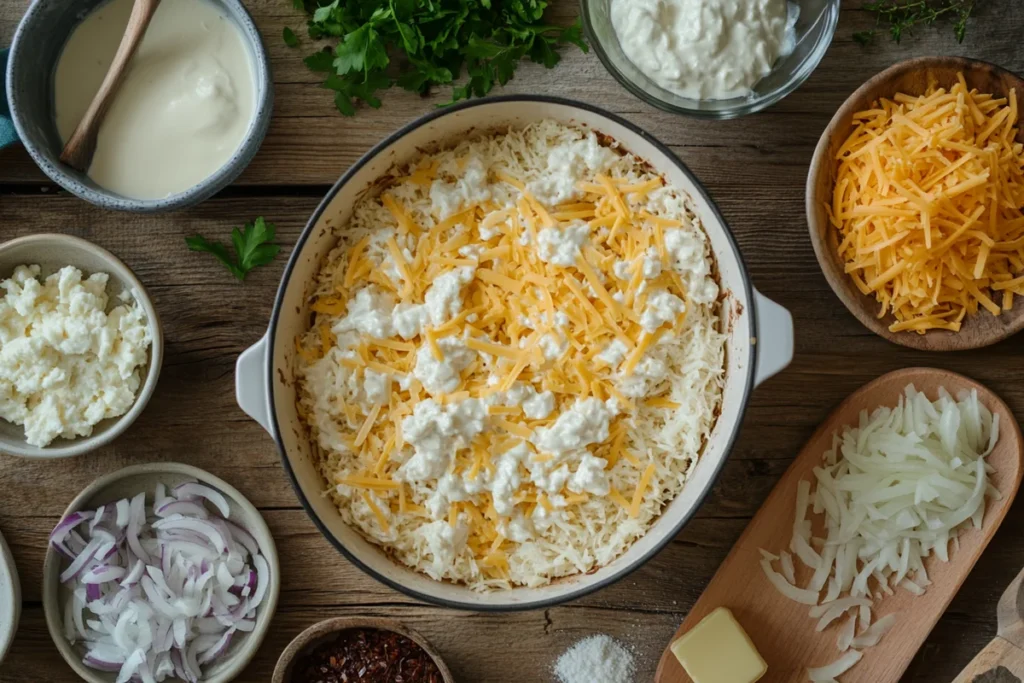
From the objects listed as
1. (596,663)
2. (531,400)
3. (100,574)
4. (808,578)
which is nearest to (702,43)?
(531,400)

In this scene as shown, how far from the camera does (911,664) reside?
205cm

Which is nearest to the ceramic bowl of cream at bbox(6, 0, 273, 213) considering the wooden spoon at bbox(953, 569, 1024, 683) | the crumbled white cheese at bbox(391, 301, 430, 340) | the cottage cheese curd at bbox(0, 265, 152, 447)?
the cottage cheese curd at bbox(0, 265, 152, 447)

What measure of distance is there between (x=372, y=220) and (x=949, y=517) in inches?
57.1

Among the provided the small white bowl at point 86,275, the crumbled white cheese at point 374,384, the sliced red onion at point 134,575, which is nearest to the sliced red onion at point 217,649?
the sliced red onion at point 134,575

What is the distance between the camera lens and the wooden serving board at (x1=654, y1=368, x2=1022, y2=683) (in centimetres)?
195

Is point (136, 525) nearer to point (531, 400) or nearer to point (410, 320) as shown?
point (410, 320)

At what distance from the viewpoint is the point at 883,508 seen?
1911 millimetres

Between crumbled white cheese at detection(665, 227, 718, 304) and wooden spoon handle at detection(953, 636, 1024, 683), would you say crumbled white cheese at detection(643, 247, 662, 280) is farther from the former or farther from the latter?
wooden spoon handle at detection(953, 636, 1024, 683)

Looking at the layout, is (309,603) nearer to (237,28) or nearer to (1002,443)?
(237,28)

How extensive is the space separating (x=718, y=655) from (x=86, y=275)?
1644 millimetres

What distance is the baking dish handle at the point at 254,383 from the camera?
1656 millimetres

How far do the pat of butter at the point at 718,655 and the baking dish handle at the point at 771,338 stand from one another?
62 cm

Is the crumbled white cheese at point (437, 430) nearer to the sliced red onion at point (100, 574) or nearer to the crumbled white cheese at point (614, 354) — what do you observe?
the crumbled white cheese at point (614, 354)

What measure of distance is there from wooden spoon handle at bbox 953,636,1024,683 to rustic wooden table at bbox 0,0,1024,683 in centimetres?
29
